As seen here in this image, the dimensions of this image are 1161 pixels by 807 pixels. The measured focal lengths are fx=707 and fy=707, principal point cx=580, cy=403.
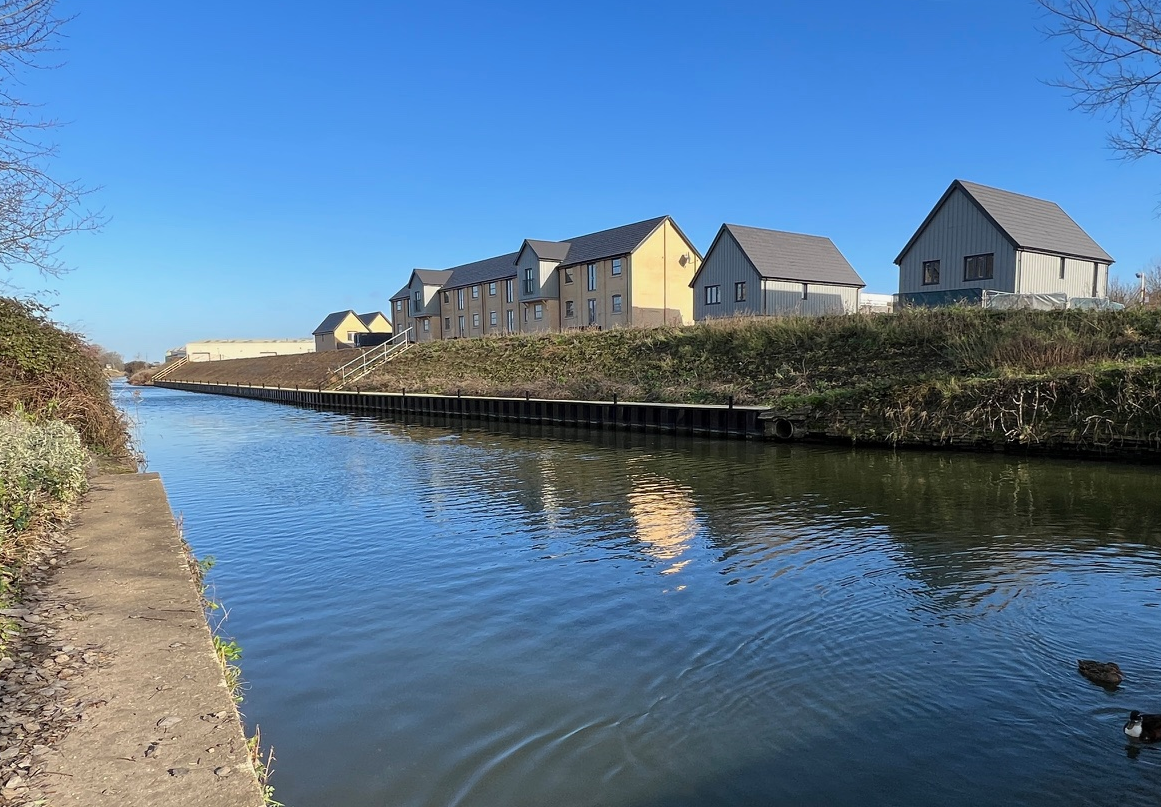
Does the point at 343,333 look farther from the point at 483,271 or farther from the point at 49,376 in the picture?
the point at 49,376

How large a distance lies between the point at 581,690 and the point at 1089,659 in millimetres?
4184

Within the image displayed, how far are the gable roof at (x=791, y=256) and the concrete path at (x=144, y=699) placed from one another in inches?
1437

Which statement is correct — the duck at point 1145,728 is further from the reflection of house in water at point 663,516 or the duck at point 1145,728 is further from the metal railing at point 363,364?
the metal railing at point 363,364

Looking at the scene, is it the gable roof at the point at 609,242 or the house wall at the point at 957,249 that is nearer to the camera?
the house wall at the point at 957,249

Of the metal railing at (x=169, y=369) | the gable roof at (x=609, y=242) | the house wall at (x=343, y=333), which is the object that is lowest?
the metal railing at (x=169, y=369)

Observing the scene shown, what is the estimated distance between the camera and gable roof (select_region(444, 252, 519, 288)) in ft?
201

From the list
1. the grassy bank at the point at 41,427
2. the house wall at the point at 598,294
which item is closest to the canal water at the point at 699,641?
the grassy bank at the point at 41,427

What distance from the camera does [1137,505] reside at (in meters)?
11.8

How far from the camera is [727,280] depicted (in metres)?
40.9

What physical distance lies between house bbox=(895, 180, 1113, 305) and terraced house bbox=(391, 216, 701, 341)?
13.3m

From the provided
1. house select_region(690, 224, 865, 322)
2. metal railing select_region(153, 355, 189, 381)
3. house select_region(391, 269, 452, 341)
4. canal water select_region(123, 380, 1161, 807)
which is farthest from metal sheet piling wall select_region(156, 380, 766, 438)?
metal railing select_region(153, 355, 189, 381)

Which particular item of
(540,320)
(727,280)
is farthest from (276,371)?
(727,280)

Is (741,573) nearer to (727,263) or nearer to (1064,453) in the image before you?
(1064,453)

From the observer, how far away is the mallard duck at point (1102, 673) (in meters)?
5.35
